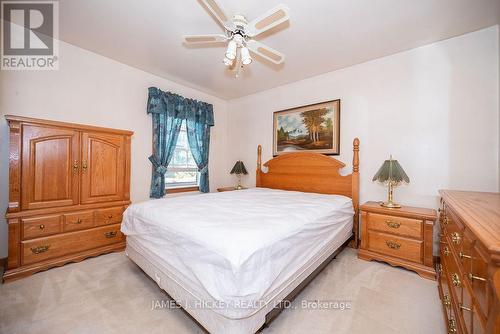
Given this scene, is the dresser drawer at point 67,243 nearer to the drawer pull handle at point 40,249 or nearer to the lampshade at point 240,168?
the drawer pull handle at point 40,249

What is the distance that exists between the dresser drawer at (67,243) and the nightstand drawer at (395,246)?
10.8 feet

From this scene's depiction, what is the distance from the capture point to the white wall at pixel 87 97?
230 centimetres

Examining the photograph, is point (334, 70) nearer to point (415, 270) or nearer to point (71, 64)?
point (415, 270)

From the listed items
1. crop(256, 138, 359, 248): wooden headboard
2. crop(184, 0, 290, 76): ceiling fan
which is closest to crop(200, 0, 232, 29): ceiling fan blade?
crop(184, 0, 290, 76): ceiling fan

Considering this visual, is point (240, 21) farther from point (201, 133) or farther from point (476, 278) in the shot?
point (201, 133)

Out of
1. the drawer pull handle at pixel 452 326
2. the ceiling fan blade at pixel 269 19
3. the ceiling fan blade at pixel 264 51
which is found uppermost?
the ceiling fan blade at pixel 264 51

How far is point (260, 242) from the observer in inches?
49.1

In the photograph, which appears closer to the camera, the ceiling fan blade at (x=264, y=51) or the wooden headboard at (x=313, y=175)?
the ceiling fan blade at (x=264, y=51)

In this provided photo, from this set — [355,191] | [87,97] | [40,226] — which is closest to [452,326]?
[355,191]

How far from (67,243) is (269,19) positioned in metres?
3.14

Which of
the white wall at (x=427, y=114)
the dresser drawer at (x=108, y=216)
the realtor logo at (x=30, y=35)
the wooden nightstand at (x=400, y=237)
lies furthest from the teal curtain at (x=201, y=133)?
the wooden nightstand at (x=400, y=237)

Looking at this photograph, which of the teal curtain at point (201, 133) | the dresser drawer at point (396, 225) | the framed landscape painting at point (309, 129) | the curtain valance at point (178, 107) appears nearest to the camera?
the dresser drawer at point (396, 225)

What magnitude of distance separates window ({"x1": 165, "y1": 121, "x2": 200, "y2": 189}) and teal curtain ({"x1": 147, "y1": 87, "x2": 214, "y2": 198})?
0.12m

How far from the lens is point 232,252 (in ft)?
3.78
